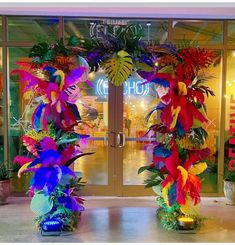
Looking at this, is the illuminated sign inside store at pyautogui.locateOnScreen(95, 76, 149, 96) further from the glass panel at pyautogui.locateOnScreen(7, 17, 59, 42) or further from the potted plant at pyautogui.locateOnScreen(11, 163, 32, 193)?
the potted plant at pyautogui.locateOnScreen(11, 163, 32, 193)

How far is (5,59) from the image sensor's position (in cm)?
554

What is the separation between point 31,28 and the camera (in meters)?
5.60

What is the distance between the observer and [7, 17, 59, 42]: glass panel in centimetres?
554

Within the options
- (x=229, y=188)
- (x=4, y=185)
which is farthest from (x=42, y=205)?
(x=229, y=188)

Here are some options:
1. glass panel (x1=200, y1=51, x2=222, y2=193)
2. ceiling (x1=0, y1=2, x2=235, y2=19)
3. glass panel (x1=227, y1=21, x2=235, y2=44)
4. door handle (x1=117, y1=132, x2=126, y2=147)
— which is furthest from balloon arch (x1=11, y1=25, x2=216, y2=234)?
glass panel (x1=227, y1=21, x2=235, y2=44)

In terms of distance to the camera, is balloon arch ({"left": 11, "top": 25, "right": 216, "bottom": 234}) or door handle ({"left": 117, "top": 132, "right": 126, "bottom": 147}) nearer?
balloon arch ({"left": 11, "top": 25, "right": 216, "bottom": 234})

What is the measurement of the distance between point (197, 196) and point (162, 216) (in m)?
0.59

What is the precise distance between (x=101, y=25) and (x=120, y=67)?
1.99m

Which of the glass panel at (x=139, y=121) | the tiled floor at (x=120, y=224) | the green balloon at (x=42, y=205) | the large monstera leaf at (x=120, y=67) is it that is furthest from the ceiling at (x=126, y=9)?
the tiled floor at (x=120, y=224)

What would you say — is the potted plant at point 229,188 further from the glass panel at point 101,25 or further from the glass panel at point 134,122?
the glass panel at point 101,25

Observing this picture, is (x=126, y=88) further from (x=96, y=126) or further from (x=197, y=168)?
(x=197, y=168)

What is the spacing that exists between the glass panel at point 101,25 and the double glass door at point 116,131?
2.43 ft

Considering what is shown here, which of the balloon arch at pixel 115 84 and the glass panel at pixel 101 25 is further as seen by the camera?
the glass panel at pixel 101 25

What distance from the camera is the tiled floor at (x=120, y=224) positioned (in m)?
3.79
